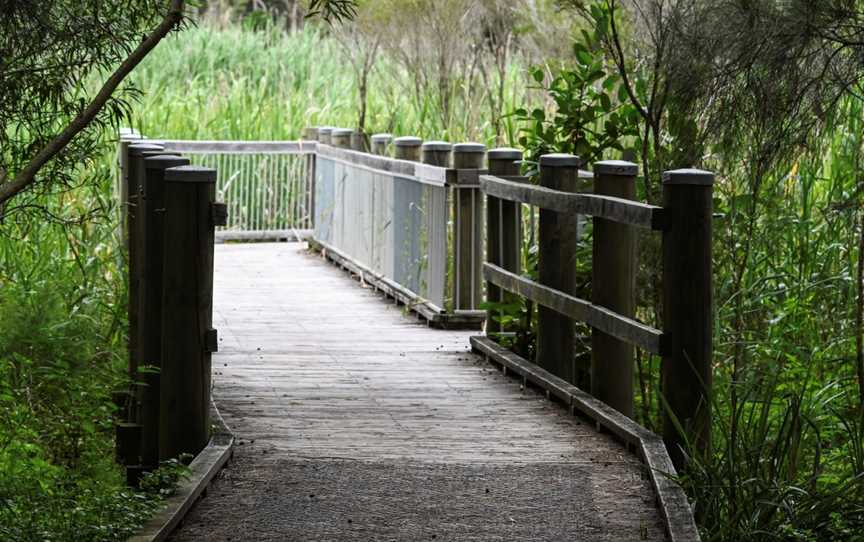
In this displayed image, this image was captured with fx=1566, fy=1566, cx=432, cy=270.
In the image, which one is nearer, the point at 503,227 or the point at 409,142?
the point at 503,227

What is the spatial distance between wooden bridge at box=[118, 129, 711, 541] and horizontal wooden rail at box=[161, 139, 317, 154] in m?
5.37

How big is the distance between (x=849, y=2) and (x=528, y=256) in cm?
322

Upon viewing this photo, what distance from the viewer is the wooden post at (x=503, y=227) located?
9453mm

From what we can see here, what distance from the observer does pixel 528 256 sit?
31.3ft

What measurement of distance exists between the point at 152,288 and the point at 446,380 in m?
A: 2.09

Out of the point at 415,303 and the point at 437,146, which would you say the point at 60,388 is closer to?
the point at 415,303

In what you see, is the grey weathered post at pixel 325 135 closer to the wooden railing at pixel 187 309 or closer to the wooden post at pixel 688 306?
the wooden railing at pixel 187 309

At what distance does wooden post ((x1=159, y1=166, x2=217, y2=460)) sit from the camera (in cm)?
639

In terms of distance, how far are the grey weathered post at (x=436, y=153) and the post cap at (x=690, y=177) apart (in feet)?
17.6

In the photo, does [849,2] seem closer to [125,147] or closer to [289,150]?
[125,147]

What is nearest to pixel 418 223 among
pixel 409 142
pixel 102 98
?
pixel 409 142

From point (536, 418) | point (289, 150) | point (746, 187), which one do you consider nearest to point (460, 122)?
point (289, 150)

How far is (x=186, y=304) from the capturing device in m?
6.45

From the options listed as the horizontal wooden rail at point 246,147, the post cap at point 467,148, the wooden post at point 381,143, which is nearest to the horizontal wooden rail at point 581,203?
the post cap at point 467,148
